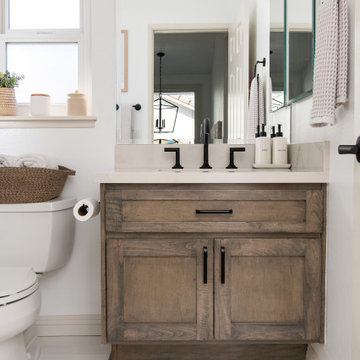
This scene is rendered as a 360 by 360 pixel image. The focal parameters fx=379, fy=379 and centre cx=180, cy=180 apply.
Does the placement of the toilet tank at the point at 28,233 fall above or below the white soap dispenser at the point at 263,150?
below

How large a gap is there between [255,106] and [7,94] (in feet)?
4.29

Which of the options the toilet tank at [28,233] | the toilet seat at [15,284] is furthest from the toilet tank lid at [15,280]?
the toilet tank at [28,233]

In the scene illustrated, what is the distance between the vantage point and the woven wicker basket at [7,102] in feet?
6.52

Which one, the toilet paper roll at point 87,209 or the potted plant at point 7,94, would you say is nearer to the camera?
the toilet paper roll at point 87,209

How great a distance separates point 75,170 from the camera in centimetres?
200

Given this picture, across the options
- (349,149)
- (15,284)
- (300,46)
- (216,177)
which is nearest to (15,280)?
(15,284)

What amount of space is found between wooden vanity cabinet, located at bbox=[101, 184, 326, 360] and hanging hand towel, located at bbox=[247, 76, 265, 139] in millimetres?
600

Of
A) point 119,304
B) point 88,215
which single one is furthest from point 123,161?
point 119,304

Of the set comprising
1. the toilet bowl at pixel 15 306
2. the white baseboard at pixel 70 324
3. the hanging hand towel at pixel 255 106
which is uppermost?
the hanging hand towel at pixel 255 106

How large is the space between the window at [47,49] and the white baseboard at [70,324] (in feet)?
3.71

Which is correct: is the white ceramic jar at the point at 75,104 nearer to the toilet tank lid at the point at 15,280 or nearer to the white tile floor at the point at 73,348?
the toilet tank lid at the point at 15,280

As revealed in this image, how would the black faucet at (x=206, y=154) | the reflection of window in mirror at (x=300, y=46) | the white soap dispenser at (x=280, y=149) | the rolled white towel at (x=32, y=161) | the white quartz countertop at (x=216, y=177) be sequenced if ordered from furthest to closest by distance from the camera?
the black faucet at (x=206, y=154) → the white soap dispenser at (x=280, y=149) → the rolled white towel at (x=32, y=161) → the reflection of window in mirror at (x=300, y=46) → the white quartz countertop at (x=216, y=177)

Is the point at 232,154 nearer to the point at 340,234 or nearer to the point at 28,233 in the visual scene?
the point at 340,234

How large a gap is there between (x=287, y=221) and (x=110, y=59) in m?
1.20
